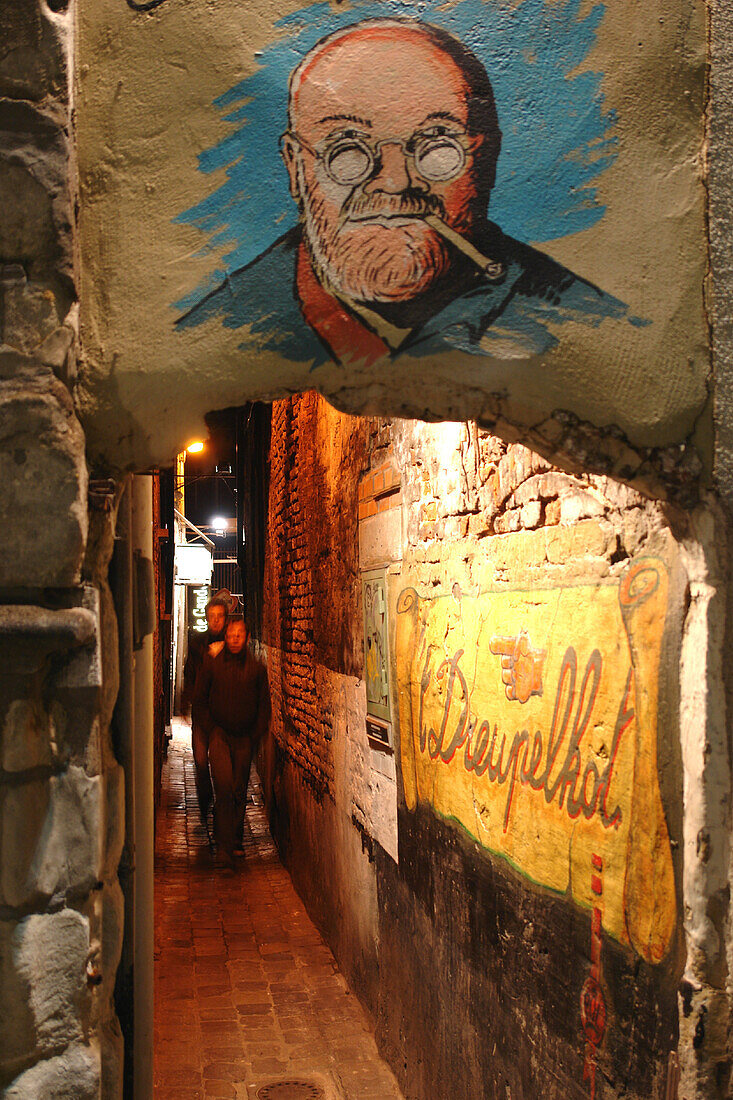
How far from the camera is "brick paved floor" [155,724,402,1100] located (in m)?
4.38

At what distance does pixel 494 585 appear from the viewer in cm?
331

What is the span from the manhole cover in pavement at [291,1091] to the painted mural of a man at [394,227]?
143 inches

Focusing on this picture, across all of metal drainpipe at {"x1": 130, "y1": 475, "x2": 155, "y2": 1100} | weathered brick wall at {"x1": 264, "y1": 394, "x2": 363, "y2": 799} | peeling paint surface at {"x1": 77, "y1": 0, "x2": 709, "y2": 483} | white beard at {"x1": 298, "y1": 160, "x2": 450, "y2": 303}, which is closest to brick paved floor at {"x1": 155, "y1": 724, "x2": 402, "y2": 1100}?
weathered brick wall at {"x1": 264, "y1": 394, "x2": 363, "y2": 799}

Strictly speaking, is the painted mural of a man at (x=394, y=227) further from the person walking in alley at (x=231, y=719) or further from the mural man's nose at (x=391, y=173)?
the person walking in alley at (x=231, y=719)

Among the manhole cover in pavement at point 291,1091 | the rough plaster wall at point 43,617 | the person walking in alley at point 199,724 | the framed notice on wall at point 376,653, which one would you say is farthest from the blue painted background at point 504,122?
the person walking in alley at point 199,724

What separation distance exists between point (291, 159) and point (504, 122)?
506mm

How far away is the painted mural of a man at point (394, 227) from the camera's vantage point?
2.05 m

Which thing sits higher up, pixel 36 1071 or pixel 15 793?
pixel 15 793

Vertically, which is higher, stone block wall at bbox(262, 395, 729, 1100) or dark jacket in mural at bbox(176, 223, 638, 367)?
dark jacket in mural at bbox(176, 223, 638, 367)

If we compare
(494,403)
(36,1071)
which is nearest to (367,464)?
(494,403)

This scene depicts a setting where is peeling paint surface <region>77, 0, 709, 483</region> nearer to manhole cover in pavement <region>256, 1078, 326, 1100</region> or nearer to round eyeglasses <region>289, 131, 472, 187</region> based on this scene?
round eyeglasses <region>289, 131, 472, 187</region>

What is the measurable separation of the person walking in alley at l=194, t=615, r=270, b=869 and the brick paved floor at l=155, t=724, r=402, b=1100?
1.33ft

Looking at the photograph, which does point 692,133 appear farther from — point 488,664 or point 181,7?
point 488,664

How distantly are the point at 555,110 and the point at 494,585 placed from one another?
1659mm
